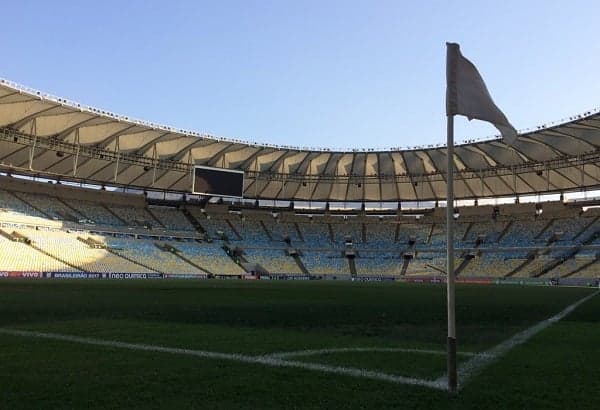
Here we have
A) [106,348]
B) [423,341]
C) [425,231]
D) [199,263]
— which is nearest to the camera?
[106,348]

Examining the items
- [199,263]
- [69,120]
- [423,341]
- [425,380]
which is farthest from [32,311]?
[199,263]

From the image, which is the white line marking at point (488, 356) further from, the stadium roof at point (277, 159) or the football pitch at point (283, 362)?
the stadium roof at point (277, 159)

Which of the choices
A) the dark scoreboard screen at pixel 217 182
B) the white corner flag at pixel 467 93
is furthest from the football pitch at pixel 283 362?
the dark scoreboard screen at pixel 217 182

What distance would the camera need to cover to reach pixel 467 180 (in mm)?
65000

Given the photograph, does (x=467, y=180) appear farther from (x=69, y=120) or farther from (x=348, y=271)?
(x=69, y=120)

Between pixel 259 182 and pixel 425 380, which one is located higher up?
pixel 259 182

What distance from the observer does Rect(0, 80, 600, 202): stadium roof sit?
145ft

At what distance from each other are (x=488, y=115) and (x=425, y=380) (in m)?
3.25

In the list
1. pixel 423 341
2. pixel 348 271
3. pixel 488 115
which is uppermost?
pixel 488 115

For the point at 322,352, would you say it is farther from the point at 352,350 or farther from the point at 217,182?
the point at 217,182

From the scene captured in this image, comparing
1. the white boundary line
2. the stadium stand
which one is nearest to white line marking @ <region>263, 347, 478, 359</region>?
the white boundary line

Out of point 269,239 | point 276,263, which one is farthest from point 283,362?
point 269,239

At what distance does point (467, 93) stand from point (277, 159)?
180 ft

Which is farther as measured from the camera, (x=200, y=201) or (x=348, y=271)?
(x=200, y=201)
